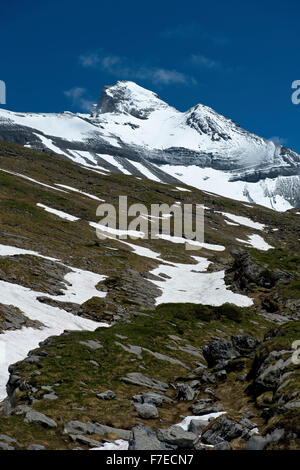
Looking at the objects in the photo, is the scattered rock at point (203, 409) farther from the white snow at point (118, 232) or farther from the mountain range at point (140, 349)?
the white snow at point (118, 232)

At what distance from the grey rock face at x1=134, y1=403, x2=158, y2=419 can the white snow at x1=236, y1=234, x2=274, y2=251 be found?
376 feet

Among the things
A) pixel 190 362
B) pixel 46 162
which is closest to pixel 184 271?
pixel 190 362

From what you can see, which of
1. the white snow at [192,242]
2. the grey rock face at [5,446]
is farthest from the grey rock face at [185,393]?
the white snow at [192,242]

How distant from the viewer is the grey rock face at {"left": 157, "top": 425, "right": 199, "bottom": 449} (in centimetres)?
1266

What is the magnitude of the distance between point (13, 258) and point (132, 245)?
147 feet

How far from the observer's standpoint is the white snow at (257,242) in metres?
128

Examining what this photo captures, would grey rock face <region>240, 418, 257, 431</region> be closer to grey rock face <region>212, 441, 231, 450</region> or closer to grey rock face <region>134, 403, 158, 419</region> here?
grey rock face <region>212, 441, 231, 450</region>

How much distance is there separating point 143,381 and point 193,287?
38728 mm

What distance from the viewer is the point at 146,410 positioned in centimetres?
1555

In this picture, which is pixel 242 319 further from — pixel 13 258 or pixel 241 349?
pixel 13 258

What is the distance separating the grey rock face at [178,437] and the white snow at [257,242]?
117 m

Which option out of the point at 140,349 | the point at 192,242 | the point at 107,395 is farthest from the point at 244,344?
the point at 192,242

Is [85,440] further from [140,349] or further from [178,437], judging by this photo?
[140,349]
